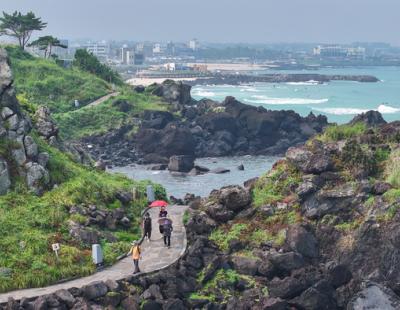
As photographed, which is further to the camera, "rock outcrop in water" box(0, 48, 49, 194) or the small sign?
"rock outcrop in water" box(0, 48, 49, 194)

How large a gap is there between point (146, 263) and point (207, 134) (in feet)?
215

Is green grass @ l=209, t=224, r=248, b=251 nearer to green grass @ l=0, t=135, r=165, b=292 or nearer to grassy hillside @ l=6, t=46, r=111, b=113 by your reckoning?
green grass @ l=0, t=135, r=165, b=292

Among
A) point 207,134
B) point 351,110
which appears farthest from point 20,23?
point 351,110

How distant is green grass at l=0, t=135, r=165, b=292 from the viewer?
3188 centimetres

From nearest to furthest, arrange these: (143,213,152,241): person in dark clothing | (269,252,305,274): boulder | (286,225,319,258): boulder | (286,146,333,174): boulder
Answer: (269,252,305,274): boulder, (286,225,319,258): boulder, (143,213,152,241): person in dark clothing, (286,146,333,174): boulder

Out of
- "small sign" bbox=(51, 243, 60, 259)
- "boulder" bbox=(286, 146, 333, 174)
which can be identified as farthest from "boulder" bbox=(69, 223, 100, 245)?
"boulder" bbox=(286, 146, 333, 174)

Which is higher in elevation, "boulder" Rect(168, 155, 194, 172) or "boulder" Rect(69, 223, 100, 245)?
"boulder" Rect(69, 223, 100, 245)

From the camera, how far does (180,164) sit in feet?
265

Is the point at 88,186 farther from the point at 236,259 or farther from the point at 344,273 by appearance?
the point at 344,273

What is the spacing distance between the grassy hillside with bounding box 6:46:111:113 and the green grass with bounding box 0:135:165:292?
65.8 meters

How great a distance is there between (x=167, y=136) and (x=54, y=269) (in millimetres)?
59440

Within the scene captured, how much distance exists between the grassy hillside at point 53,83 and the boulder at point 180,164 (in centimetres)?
2998

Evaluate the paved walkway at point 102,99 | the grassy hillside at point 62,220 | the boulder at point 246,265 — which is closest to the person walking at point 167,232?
the grassy hillside at point 62,220

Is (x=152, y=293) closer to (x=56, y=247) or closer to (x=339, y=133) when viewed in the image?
(x=56, y=247)
